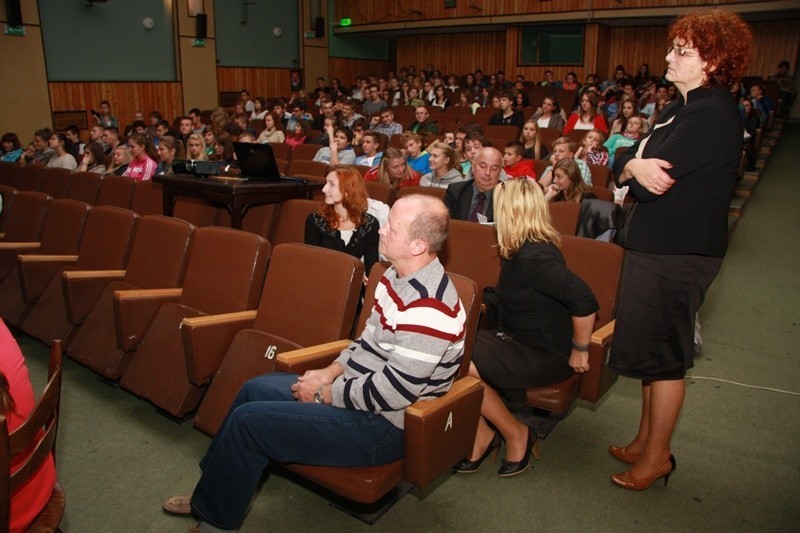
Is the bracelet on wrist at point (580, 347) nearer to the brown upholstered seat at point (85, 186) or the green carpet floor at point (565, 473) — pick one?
the green carpet floor at point (565, 473)

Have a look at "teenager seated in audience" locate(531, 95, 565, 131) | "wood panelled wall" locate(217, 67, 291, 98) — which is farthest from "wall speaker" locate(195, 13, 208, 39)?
"teenager seated in audience" locate(531, 95, 565, 131)

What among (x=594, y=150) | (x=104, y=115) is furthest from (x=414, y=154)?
(x=104, y=115)

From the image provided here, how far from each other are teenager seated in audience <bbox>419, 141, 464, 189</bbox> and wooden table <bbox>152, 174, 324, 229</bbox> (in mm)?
778

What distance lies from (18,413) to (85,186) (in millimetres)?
3834

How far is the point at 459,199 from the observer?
332cm

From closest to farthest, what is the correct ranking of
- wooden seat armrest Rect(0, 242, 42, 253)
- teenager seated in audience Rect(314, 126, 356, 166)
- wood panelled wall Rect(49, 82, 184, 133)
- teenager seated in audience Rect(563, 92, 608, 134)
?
1. wooden seat armrest Rect(0, 242, 42, 253)
2. teenager seated in audience Rect(314, 126, 356, 166)
3. teenager seated in audience Rect(563, 92, 608, 134)
4. wood panelled wall Rect(49, 82, 184, 133)

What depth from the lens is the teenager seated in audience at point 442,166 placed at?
3.99 metres

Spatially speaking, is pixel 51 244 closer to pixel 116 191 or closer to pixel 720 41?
pixel 116 191

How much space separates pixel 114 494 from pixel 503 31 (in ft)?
42.0

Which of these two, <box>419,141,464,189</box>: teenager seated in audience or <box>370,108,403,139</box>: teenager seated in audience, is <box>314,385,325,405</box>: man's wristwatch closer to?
<box>419,141,464,189</box>: teenager seated in audience

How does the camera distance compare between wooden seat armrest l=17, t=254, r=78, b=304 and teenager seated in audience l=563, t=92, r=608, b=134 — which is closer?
wooden seat armrest l=17, t=254, r=78, b=304

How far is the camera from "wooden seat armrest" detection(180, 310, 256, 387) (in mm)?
2156


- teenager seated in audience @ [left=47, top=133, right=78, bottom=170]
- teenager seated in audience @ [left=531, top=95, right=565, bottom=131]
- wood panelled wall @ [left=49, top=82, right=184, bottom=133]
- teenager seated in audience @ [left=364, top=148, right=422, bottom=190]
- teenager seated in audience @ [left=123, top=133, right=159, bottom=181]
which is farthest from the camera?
wood panelled wall @ [left=49, top=82, right=184, bottom=133]

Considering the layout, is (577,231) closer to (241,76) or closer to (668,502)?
(668,502)
